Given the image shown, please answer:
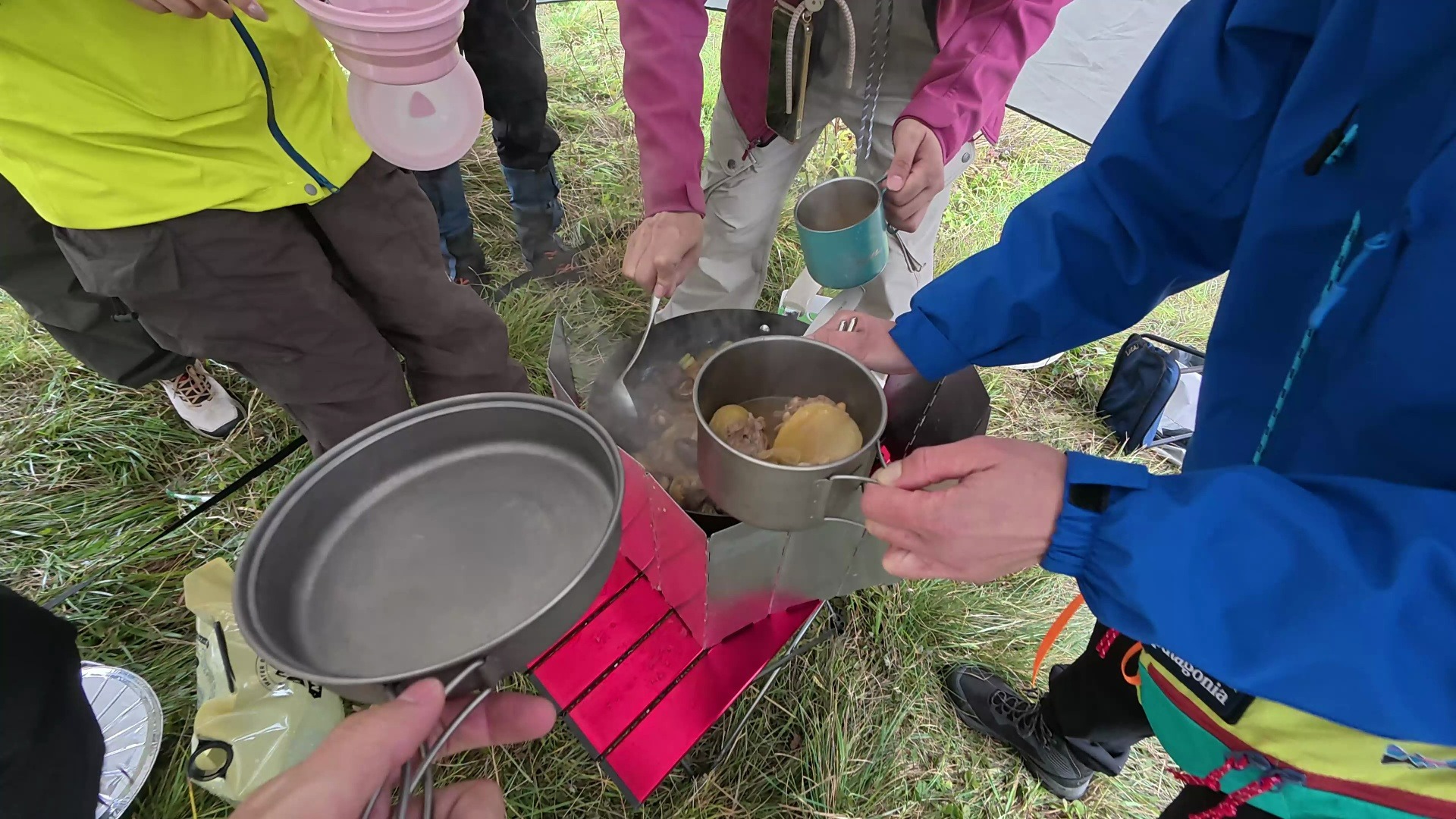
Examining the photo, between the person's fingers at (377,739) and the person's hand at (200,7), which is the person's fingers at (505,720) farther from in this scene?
the person's hand at (200,7)

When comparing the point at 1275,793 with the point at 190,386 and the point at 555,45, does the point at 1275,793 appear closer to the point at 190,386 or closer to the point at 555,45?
the point at 190,386

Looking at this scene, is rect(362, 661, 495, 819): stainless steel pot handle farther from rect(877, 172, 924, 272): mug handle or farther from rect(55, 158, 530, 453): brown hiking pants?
rect(877, 172, 924, 272): mug handle

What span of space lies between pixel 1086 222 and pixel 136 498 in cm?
283

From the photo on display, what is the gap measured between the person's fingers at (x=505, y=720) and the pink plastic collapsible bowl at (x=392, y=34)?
3.41 feet

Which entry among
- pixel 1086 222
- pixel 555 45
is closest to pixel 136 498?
pixel 1086 222

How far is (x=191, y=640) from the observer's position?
1.98 metres

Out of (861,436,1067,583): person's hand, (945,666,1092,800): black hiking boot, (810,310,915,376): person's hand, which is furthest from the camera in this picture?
(945,666,1092,800): black hiking boot

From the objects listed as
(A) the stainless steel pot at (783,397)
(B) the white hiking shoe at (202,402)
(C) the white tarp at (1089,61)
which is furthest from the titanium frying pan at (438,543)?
(C) the white tarp at (1089,61)

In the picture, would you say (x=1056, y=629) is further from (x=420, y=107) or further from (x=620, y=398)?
(x=420, y=107)

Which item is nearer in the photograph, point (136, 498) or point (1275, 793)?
point (1275, 793)

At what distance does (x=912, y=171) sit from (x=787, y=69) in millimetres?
418

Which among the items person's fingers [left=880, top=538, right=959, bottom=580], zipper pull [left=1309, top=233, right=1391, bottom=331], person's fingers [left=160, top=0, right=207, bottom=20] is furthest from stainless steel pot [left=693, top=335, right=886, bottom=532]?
person's fingers [left=160, top=0, right=207, bottom=20]

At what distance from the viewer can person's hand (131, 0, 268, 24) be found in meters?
1.16

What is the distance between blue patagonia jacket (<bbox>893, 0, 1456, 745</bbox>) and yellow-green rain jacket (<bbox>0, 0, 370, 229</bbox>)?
1.61m
